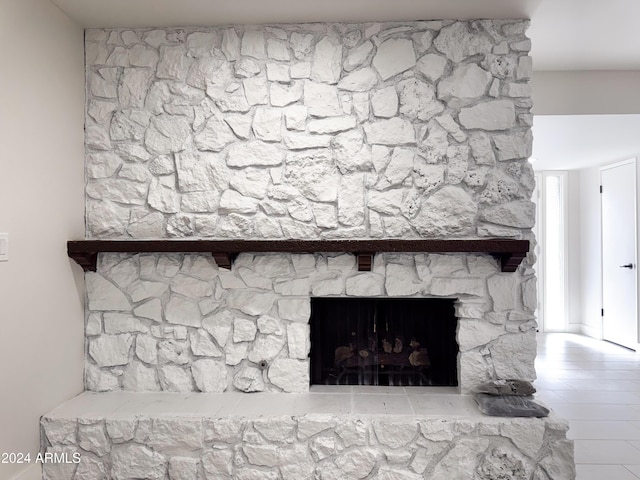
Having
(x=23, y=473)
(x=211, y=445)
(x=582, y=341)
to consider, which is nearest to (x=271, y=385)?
(x=211, y=445)

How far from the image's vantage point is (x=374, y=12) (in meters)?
2.46

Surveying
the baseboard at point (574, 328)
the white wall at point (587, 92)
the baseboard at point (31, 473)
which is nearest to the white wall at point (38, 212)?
the baseboard at point (31, 473)

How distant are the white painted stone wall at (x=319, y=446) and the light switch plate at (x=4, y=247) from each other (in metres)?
0.86

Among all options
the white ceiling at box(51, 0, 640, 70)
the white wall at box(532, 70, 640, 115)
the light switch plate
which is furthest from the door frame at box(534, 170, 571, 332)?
the light switch plate

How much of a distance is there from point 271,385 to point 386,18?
87.7 inches

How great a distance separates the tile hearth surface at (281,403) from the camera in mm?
2283

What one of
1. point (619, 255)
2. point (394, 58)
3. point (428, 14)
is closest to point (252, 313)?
point (394, 58)

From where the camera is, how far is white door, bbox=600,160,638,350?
5.02 m

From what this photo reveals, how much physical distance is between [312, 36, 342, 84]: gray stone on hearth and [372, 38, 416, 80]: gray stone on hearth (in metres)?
0.22

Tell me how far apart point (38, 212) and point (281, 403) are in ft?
5.28

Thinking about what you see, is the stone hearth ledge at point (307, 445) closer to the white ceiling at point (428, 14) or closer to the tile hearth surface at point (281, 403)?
the tile hearth surface at point (281, 403)

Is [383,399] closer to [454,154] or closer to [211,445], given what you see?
[211,445]

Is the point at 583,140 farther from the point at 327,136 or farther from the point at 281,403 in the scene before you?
the point at 281,403

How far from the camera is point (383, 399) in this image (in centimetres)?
247
